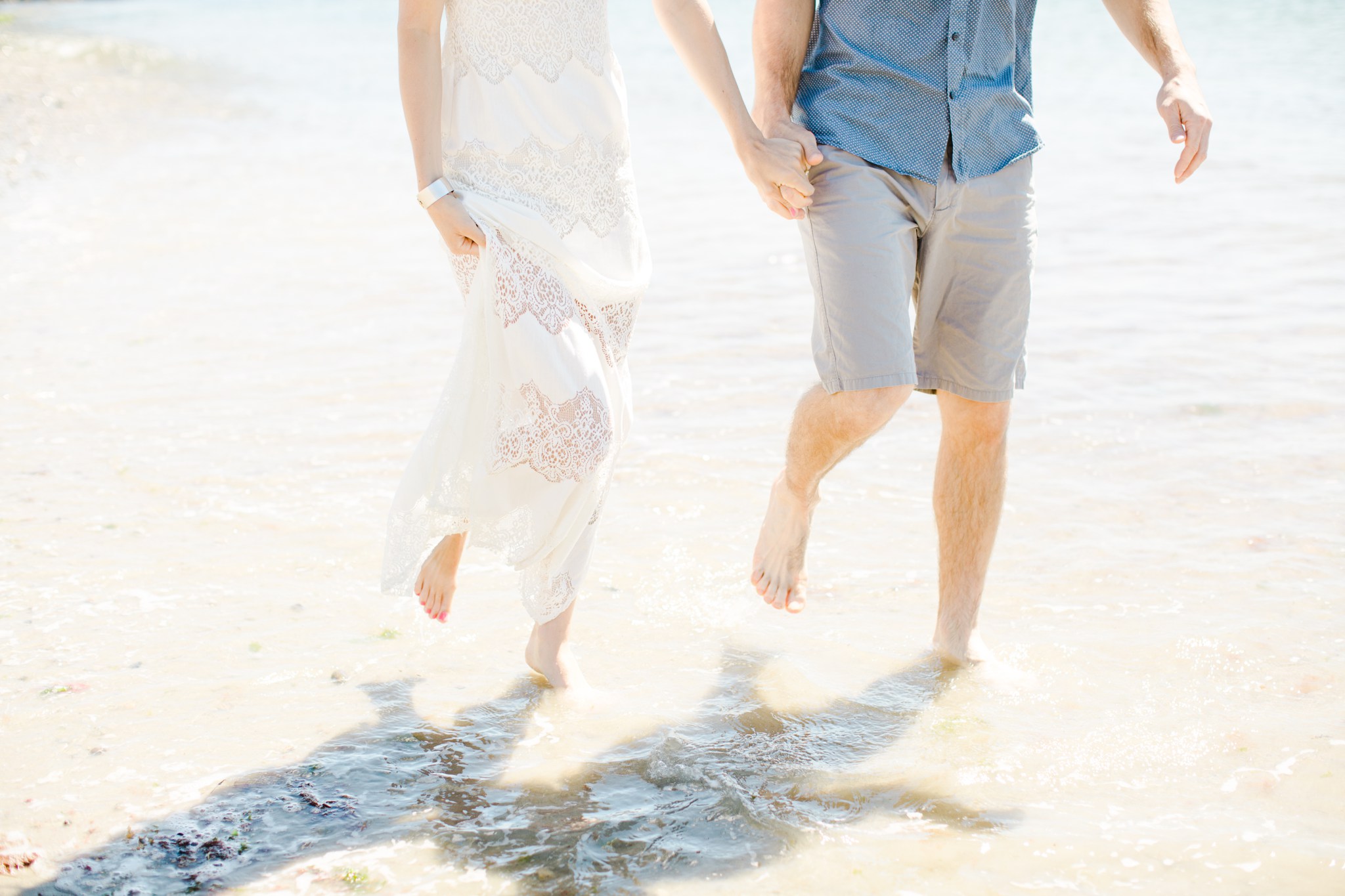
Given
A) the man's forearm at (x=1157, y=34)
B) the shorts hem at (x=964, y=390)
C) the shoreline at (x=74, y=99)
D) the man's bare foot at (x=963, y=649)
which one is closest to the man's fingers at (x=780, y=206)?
the shorts hem at (x=964, y=390)

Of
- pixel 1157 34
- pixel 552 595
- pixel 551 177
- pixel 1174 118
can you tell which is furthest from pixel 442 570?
pixel 1157 34

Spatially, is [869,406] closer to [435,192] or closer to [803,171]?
[803,171]

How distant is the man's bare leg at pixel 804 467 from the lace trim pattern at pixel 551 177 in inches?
25.9

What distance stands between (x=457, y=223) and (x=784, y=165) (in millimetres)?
726

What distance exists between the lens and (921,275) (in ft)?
9.76

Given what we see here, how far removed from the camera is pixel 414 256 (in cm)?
729

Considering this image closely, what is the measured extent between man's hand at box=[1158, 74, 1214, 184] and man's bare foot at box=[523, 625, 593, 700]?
Answer: 180 centimetres

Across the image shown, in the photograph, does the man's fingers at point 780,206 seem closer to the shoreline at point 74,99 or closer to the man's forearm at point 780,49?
the man's forearm at point 780,49

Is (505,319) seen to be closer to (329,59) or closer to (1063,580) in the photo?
(1063,580)

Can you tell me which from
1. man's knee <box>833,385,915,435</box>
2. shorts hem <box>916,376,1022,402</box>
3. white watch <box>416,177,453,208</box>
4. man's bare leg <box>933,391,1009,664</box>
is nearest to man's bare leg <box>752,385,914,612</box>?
man's knee <box>833,385,915,435</box>

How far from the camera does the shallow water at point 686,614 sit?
235 centimetres

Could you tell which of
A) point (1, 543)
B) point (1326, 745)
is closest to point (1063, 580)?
point (1326, 745)

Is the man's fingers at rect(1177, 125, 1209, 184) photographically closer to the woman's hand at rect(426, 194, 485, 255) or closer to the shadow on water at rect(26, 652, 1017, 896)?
the shadow on water at rect(26, 652, 1017, 896)

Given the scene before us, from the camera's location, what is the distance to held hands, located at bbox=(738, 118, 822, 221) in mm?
2736
